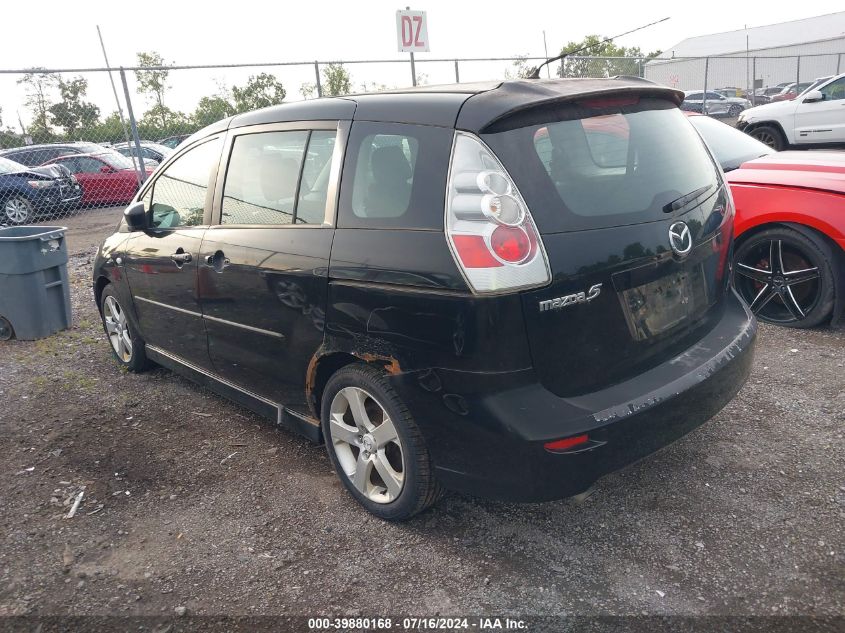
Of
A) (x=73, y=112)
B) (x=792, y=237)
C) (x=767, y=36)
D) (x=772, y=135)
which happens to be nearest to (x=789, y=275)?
(x=792, y=237)

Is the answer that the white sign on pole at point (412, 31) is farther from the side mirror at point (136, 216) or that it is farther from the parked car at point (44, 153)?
the parked car at point (44, 153)

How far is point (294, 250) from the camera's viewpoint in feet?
9.74

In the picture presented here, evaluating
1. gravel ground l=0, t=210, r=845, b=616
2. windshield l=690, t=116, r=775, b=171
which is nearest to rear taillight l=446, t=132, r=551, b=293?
gravel ground l=0, t=210, r=845, b=616

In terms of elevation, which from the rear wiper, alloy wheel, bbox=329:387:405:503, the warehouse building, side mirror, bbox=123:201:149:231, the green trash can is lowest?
alloy wheel, bbox=329:387:405:503

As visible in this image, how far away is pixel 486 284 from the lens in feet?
7.50

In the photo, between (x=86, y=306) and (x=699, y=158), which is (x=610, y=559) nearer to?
(x=699, y=158)

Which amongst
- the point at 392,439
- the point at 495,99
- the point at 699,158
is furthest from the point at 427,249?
the point at 699,158

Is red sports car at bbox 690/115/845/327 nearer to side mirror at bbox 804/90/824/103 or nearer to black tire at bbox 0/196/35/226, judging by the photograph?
side mirror at bbox 804/90/824/103

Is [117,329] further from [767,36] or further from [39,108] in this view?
[767,36]

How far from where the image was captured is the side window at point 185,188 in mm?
3734

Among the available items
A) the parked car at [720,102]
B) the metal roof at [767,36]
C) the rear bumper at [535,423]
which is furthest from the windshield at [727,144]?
the metal roof at [767,36]

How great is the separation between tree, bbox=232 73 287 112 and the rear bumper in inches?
457

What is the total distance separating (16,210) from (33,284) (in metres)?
8.71

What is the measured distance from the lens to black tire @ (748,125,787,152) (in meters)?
13.0
